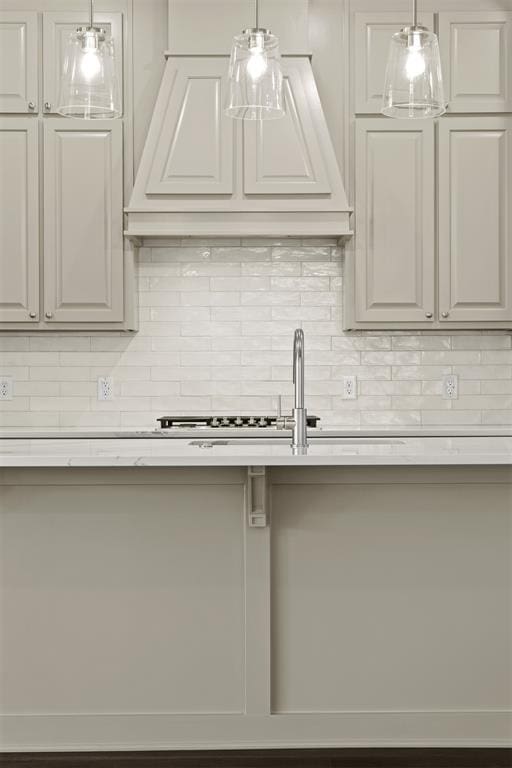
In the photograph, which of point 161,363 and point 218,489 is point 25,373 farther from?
point 218,489

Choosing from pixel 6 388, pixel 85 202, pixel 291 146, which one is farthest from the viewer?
pixel 6 388

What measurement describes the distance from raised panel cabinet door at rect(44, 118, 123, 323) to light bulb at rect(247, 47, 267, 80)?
1.95 meters

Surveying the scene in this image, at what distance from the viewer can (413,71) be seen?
241 cm

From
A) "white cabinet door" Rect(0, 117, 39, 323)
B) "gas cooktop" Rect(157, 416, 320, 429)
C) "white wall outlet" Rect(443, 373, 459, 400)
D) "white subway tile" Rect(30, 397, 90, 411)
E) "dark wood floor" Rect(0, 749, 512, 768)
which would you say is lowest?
"dark wood floor" Rect(0, 749, 512, 768)

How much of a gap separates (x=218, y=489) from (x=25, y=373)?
90.8 inches

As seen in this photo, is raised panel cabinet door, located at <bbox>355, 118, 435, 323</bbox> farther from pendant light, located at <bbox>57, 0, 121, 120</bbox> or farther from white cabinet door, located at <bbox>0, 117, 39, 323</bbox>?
pendant light, located at <bbox>57, 0, 121, 120</bbox>

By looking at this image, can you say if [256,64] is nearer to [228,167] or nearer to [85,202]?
[228,167]

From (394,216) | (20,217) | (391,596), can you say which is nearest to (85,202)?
(20,217)

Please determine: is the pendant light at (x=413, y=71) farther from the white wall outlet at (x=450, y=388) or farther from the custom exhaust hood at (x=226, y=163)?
the white wall outlet at (x=450, y=388)

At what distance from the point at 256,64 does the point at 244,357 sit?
7.72 ft

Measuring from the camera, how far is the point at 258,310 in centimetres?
469

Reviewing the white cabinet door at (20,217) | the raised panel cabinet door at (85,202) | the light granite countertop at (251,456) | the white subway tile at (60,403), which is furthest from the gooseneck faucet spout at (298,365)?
Answer: the white subway tile at (60,403)

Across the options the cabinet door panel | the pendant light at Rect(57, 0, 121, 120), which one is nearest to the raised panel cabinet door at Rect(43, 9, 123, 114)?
the pendant light at Rect(57, 0, 121, 120)

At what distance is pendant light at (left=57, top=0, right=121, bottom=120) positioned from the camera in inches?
95.4
